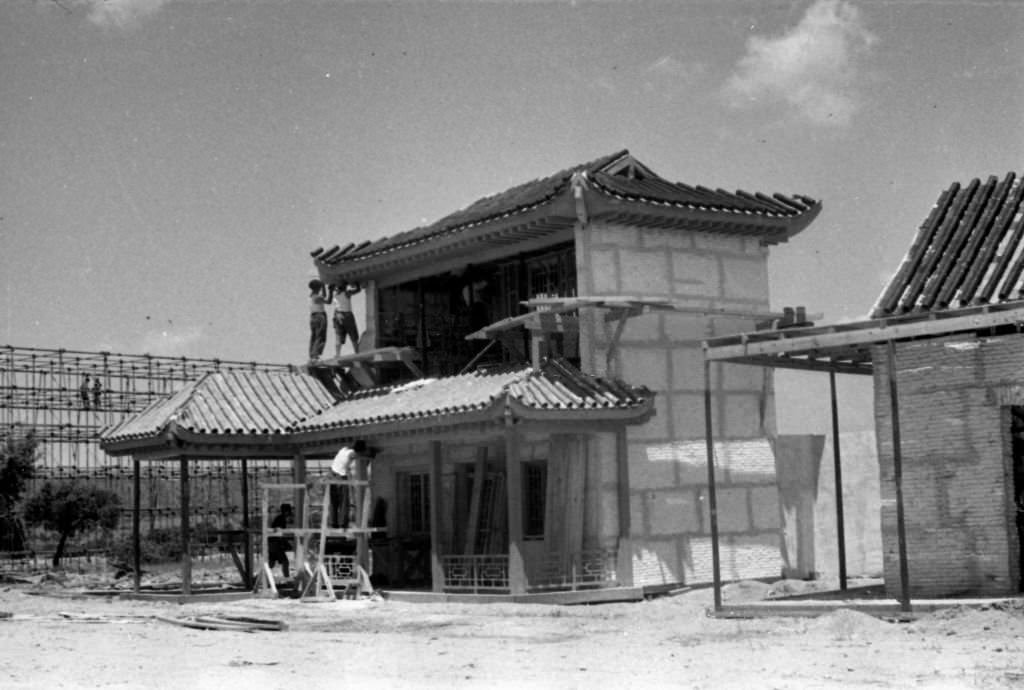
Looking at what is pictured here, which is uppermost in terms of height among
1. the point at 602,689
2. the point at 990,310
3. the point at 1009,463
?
the point at 990,310

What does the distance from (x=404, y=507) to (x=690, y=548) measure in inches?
224

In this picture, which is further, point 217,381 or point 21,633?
point 217,381

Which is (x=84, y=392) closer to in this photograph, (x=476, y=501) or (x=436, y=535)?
(x=476, y=501)

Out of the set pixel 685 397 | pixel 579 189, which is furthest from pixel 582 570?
pixel 579 189

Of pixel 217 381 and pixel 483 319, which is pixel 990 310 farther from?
pixel 217 381

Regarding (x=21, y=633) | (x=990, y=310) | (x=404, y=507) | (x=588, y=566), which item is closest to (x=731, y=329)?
(x=588, y=566)

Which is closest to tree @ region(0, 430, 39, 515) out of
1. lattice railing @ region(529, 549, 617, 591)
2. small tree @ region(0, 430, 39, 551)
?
small tree @ region(0, 430, 39, 551)

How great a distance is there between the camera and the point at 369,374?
25.8 metres

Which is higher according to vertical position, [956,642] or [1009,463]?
[1009,463]

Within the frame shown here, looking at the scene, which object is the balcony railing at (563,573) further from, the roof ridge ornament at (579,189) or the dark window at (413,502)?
the roof ridge ornament at (579,189)

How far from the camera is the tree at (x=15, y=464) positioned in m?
31.6

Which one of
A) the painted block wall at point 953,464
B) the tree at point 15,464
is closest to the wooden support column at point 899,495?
the painted block wall at point 953,464

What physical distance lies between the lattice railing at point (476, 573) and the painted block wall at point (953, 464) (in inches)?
236

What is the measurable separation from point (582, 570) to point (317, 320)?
→ 8.19 metres
